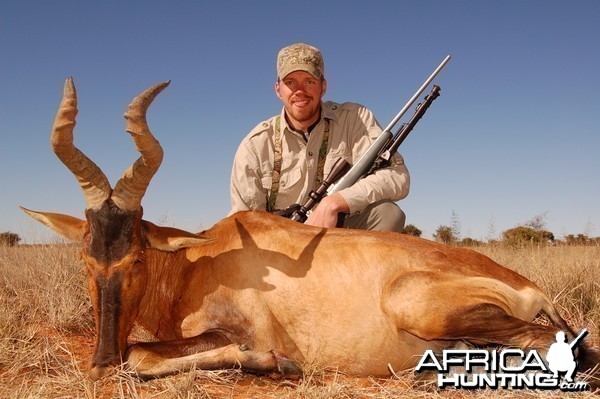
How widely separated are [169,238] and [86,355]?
5.08ft

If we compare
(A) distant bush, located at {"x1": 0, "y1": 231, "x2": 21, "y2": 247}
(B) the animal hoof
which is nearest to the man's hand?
(B) the animal hoof

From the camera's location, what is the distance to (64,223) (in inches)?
173

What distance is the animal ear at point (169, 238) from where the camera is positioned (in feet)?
13.8

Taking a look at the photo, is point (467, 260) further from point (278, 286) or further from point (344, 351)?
point (278, 286)

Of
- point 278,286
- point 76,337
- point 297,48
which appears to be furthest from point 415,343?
point 297,48

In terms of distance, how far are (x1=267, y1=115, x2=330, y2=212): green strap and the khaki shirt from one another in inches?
1.5

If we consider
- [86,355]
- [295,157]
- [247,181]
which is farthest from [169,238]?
[295,157]

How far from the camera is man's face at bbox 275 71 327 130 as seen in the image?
21.8 feet

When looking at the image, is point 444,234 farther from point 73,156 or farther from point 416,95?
point 73,156

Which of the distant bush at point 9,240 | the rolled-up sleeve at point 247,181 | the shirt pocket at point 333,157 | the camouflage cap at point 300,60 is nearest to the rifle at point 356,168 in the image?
the shirt pocket at point 333,157

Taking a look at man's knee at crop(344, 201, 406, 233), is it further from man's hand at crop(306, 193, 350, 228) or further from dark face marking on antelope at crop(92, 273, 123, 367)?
dark face marking on antelope at crop(92, 273, 123, 367)

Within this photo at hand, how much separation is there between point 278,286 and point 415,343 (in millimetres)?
1097

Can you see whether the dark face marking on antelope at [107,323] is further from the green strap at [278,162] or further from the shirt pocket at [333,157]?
the shirt pocket at [333,157]

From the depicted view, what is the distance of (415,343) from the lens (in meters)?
4.09
